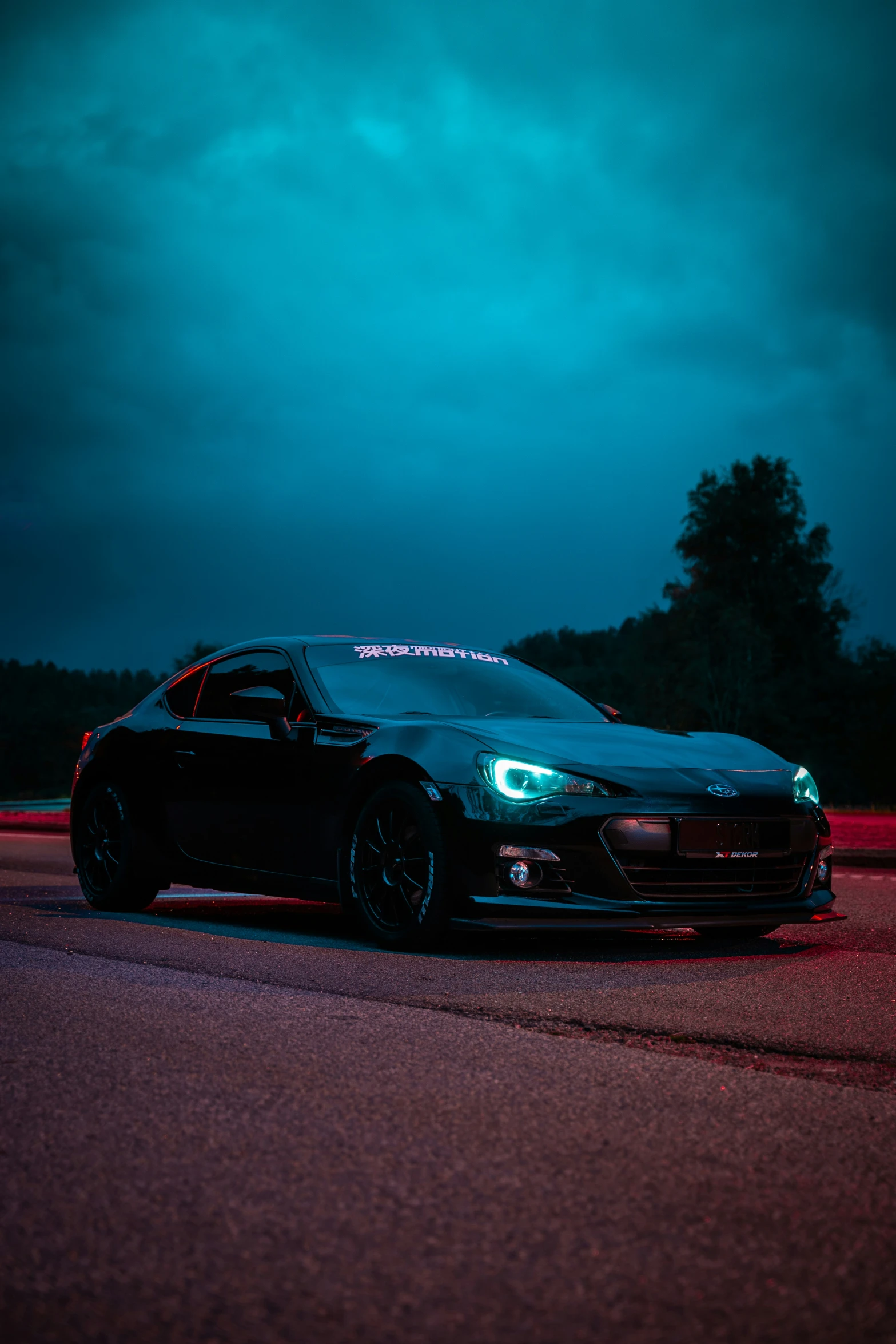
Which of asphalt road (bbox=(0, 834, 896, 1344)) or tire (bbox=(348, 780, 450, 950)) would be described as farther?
tire (bbox=(348, 780, 450, 950))

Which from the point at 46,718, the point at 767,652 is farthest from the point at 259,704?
the point at 46,718

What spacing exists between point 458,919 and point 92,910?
9.78 feet

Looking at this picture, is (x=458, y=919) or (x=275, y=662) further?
(x=275, y=662)

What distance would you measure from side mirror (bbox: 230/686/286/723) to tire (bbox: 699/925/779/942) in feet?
7.75

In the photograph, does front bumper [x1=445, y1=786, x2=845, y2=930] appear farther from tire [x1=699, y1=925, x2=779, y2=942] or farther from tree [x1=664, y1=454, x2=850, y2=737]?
tree [x1=664, y1=454, x2=850, y2=737]

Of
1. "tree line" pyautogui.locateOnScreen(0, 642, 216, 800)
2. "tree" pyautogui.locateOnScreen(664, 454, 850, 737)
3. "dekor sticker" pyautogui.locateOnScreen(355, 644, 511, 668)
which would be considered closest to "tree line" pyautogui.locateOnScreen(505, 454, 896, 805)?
"tree" pyautogui.locateOnScreen(664, 454, 850, 737)

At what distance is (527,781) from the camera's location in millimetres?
5695

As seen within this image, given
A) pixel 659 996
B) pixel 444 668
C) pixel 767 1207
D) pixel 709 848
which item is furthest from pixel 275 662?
pixel 767 1207

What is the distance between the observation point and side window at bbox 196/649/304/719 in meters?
7.04

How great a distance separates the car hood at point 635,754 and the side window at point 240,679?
1264 mm

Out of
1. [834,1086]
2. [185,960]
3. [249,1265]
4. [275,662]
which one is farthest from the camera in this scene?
[275,662]

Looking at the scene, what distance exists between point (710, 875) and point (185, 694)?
11.1 ft

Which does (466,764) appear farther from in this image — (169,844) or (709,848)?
(169,844)

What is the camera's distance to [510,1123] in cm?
307
